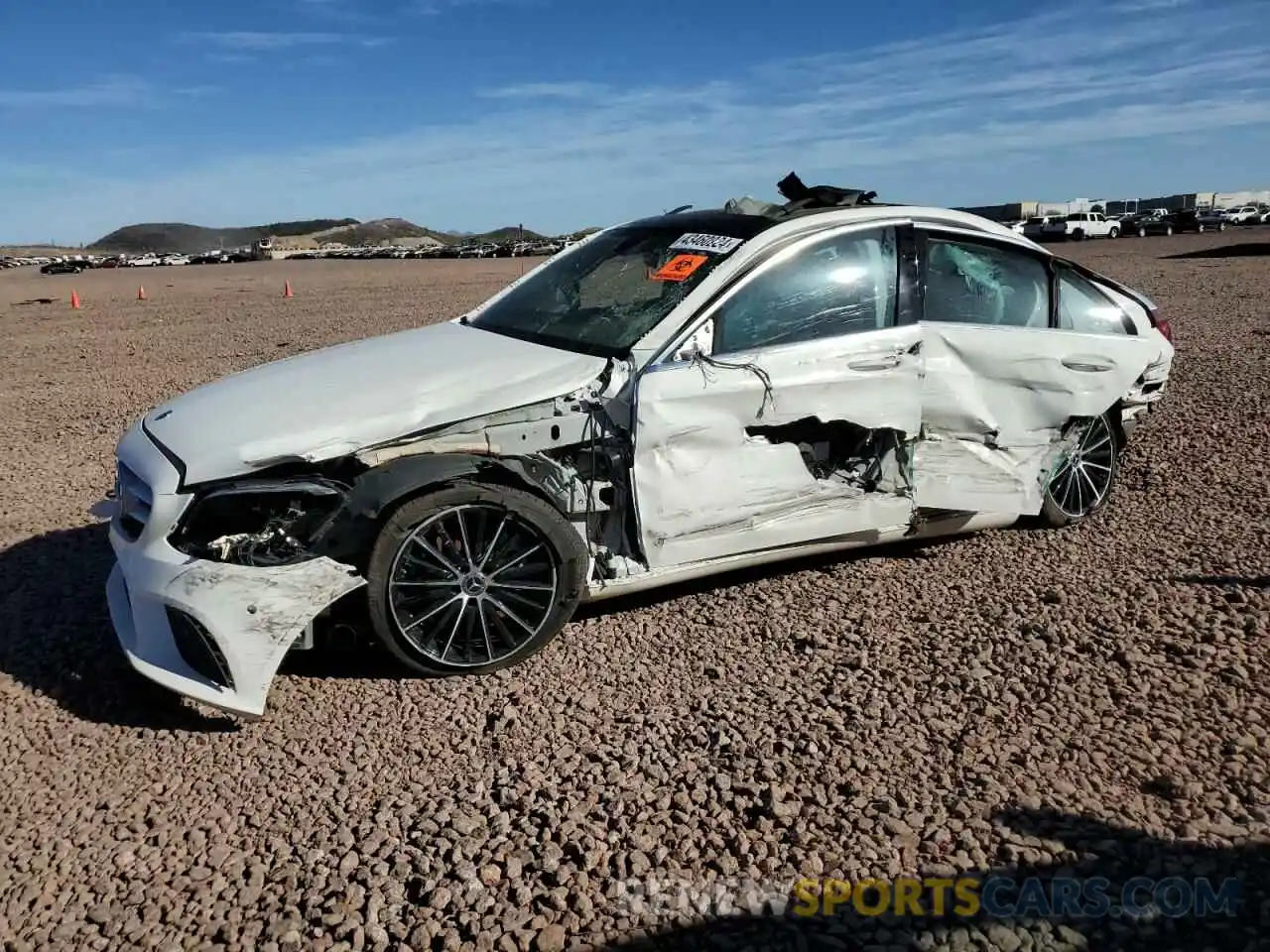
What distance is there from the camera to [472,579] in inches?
151

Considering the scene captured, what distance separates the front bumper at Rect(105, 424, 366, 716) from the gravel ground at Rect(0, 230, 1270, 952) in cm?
24

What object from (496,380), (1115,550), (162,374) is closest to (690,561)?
(496,380)

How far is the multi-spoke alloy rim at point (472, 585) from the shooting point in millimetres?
3752

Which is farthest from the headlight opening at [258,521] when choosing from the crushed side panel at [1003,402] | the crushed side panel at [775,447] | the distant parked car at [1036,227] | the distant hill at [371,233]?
the distant hill at [371,233]

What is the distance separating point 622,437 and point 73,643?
2.54 meters

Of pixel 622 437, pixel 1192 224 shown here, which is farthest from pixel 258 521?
pixel 1192 224

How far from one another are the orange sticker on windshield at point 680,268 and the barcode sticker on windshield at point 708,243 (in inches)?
2.6

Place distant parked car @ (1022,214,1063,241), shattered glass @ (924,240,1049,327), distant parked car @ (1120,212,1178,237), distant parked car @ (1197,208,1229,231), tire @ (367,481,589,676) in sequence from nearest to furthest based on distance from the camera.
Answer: tire @ (367,481,589,676), shattered glass @ (924,240,1049,327), distant parked car @ (1120,212,1178,237), distant parked car @ (1197,208,1229,231), distant parked car @ (1022,214,1063,241)

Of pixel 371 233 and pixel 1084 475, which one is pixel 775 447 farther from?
pixel 371 233

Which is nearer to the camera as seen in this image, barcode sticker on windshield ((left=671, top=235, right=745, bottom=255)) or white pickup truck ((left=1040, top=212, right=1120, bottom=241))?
barcode sticker on windshield ((left=671, top=235, right=745, bottom=255))

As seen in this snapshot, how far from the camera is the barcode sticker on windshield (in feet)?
14.8

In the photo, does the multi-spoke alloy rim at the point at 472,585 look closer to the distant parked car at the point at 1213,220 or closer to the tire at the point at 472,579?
the tire at the point at 472,579

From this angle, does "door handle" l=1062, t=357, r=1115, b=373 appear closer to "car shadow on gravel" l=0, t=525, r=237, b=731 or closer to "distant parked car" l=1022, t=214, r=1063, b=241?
"car shadow on gravel" l=0, t=525, r=237, b=731

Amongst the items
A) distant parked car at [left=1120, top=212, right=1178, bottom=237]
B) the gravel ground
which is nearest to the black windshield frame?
the gravel ground
